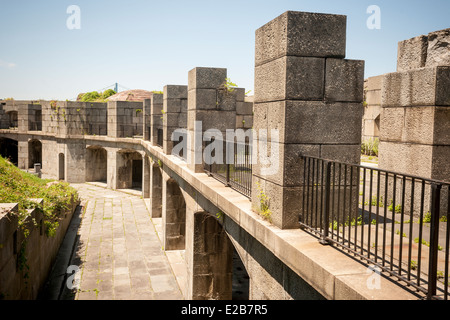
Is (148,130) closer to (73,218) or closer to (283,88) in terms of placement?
(73,218)

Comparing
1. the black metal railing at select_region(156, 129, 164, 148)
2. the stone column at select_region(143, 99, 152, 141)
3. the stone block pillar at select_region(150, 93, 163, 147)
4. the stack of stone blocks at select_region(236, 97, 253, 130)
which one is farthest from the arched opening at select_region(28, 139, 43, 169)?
the stack of stone blocks at select_region(236, 97, 253, 130)

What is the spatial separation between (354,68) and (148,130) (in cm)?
1565

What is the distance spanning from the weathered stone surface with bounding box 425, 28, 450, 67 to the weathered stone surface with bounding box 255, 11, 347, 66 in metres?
1.90

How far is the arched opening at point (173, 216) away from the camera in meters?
13.0

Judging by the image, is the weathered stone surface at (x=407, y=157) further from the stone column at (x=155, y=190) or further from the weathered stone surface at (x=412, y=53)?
the stone column at (x=155, y=190)

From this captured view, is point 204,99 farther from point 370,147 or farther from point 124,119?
point 124,119

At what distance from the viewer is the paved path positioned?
10.2 meters

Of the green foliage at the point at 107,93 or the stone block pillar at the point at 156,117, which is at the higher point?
the green foliage at the point at 107,93

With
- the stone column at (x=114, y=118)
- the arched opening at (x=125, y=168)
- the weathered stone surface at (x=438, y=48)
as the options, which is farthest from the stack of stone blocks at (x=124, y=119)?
the weathered stone surface at (x=438, y=48)

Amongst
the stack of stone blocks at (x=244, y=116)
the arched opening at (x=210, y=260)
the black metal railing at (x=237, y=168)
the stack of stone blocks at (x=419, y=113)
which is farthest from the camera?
the stack of stone blocks at (x=244, y=116)

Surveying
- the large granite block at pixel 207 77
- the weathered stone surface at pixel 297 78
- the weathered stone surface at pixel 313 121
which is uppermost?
the large granite block at pixel 207 77

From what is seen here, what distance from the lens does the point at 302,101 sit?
14.0 ft

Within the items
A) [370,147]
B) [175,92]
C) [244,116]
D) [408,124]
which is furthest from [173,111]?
[408,124]

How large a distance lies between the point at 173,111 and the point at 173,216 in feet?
11.6
